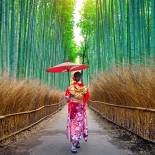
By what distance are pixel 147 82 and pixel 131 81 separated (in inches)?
70.5

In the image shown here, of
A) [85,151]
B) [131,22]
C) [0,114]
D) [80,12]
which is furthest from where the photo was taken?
[80,12]

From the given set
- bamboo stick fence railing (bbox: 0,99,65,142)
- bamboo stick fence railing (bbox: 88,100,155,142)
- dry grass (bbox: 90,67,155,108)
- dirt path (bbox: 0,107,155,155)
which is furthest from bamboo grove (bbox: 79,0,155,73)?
bamboo stick fence railing (bbox: 0,99,65,142)

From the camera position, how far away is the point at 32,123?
1402cm

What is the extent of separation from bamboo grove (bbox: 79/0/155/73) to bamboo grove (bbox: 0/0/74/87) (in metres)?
2.98

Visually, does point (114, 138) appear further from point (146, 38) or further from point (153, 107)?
point (146, 38)

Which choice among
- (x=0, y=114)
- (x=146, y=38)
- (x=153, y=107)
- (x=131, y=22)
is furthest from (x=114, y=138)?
(x=146, y=38)

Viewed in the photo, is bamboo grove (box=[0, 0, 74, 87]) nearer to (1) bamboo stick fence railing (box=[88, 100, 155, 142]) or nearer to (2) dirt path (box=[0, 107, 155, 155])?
(2) dirt path (box=[0, 107, 155, 155])

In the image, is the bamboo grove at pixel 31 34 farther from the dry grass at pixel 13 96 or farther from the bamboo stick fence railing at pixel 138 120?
the bamboo stick fence railing at pixel 138 120

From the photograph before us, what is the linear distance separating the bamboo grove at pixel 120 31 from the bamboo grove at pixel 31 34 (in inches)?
117

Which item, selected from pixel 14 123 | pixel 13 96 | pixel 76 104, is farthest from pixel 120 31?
pixel 76 104

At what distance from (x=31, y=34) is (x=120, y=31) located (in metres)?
7.28

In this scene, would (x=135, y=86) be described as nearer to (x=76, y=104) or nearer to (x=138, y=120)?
(x=138, y=120)

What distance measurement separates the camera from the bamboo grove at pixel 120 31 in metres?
15.2

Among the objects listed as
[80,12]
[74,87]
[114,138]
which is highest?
[80,12]
